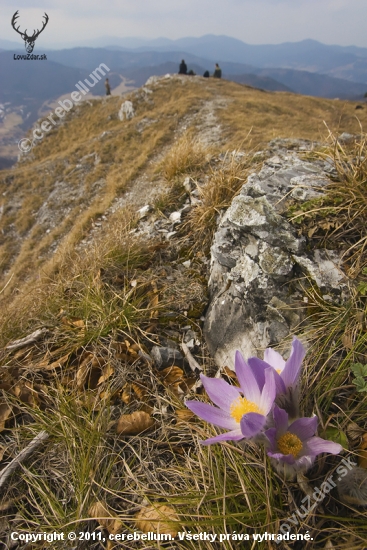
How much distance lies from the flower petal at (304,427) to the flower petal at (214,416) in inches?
9.0

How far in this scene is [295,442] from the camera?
49.4 inches

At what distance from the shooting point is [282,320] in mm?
2242

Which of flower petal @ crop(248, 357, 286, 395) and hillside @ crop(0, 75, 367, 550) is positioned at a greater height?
flower petal @ crop(248, 357, 286, 395)

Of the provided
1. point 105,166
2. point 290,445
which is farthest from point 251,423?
point 105,166

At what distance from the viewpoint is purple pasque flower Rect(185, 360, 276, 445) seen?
3.97 feet

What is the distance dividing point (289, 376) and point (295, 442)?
0.25 meters

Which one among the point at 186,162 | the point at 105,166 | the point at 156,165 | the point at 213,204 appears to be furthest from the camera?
the point at 105,166

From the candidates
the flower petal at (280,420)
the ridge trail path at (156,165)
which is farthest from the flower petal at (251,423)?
the ridge trail path at (156,165)

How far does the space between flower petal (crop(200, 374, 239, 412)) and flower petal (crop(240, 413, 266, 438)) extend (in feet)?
0.69

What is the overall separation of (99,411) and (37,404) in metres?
0.51

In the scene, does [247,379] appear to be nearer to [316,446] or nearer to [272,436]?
[272,436]

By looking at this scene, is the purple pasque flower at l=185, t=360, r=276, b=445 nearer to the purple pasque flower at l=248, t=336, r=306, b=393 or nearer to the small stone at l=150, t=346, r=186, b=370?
the purple pasque flower at l=248, t=336, r=306, b=393

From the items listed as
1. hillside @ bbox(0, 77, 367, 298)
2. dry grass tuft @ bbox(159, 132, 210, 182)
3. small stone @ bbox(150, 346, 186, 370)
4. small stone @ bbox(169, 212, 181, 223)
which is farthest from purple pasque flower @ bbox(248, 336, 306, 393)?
hillside @ bbox(0, 77, 367, 298)

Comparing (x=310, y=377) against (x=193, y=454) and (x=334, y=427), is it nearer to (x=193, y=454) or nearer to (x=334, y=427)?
(x=334, y=427)
